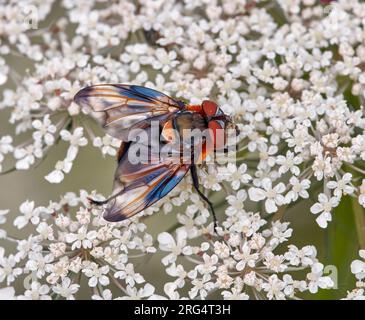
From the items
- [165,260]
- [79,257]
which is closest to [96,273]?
[79,257]

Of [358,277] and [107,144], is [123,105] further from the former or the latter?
[358,277]

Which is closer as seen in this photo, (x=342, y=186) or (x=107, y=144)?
(x=342, y=186)

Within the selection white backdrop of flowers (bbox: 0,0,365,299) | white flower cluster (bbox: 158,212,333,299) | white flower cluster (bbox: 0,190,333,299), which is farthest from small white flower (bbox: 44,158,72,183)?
white flower cluster (bbox: 158,212,333,299)

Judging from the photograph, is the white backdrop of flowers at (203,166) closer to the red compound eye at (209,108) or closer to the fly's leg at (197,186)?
the fly's leg at (197,186)

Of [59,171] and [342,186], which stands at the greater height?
[59,171]

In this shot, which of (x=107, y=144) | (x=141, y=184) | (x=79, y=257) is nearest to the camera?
(x=141, y=184)
